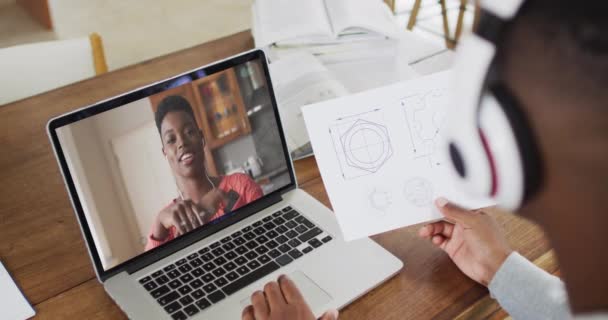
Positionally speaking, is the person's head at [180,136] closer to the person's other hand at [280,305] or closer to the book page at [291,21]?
the person's other hand at [280,305]

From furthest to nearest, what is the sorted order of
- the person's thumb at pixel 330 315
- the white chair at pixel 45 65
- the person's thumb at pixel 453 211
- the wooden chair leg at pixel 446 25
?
1. the wooden chair leg at pixel 446 25
2. the white chair at pixel 45 65
3. the person's thumb at pixel 453 211
4. the person's thumb at pixel 330 315

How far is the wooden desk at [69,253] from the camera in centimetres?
81

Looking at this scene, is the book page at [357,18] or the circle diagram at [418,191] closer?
the circle diagram at [418,191]

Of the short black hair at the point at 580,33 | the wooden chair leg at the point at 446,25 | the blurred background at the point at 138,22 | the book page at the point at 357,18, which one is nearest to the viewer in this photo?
the short black hair at the point at 580,33

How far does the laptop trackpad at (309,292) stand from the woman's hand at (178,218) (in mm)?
150

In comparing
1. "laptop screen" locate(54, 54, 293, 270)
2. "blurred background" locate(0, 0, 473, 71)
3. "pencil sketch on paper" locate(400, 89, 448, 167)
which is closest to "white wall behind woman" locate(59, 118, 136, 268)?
"laptop screen" locate(54, 54, 293, 270)

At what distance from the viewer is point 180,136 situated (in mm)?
881

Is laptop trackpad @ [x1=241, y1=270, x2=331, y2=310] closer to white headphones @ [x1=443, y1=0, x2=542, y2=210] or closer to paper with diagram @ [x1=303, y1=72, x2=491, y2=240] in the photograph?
paper with diagram @ [x1=303, y1=72, x2=491, y2=240]

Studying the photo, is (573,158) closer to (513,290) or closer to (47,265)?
(513,290)

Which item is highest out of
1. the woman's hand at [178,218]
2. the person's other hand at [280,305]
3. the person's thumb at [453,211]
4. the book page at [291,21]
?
the book page at [291,21]

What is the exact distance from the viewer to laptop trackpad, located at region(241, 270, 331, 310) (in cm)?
81

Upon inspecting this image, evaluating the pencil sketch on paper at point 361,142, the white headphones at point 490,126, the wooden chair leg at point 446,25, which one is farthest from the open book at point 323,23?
the wooden chair leg at point 446,25

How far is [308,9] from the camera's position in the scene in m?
1.30

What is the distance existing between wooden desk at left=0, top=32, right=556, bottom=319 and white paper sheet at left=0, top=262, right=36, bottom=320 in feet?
0.04
